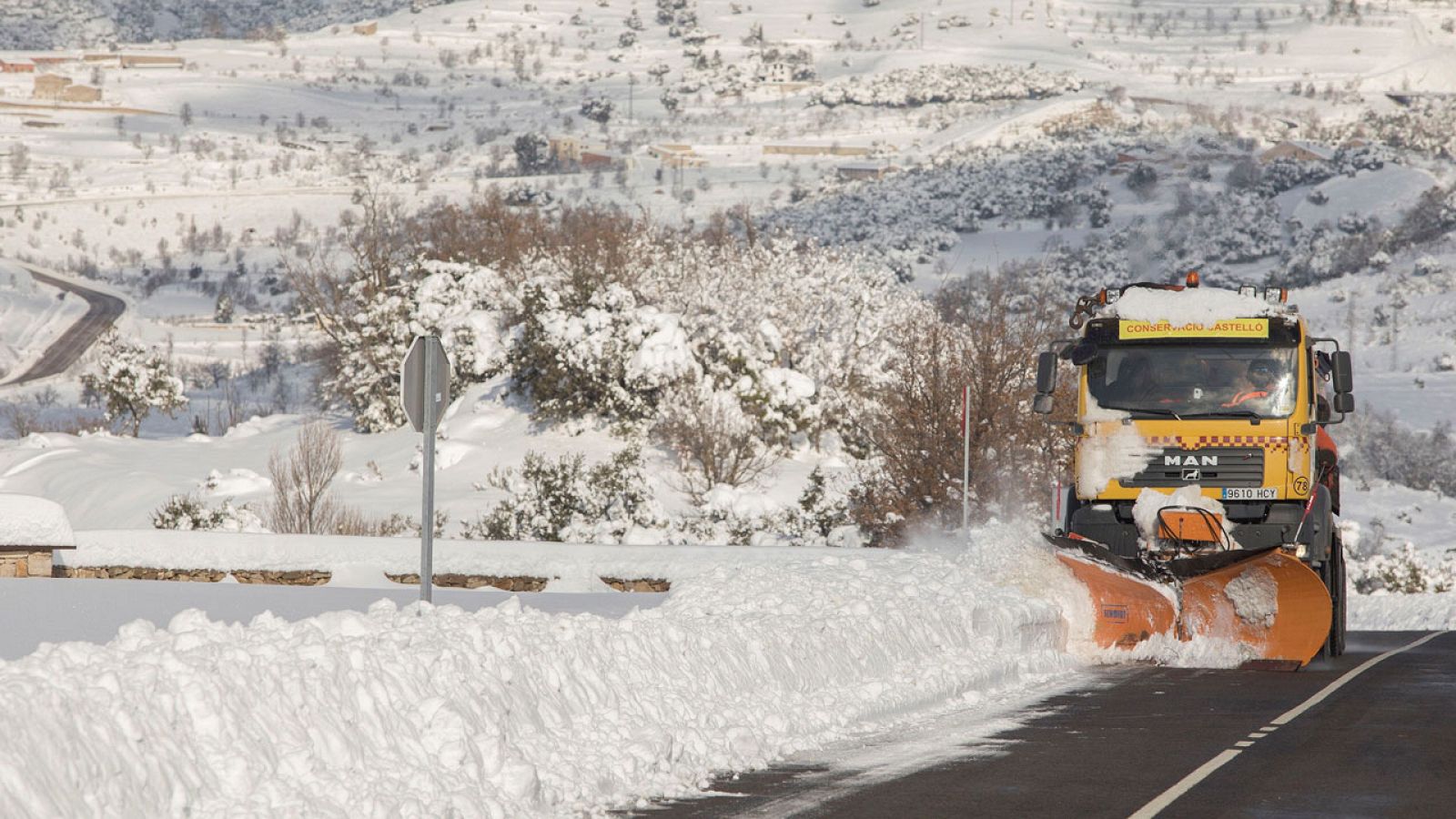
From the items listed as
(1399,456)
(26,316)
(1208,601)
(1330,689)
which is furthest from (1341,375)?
(26,316)

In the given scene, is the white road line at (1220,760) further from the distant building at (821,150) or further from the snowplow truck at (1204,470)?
the distant building at (821,150)

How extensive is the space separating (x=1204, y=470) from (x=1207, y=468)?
0.03 metres

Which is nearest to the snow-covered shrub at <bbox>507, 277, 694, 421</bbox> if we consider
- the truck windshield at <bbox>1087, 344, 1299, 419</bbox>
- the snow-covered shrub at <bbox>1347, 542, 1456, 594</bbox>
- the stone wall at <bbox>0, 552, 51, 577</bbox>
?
the snow-covered shrub at <bbox>1347, 542, 1456, 594</bbox>

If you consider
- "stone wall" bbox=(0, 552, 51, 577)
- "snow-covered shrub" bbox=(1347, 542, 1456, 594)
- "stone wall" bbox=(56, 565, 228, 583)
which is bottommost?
"snow-covered shrub" bbox=(1347, 542, 1456, 594)

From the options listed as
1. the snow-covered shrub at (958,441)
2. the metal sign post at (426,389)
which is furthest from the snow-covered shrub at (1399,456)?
the metal sign post at (426,389)

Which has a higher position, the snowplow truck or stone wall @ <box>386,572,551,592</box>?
the snowplow truck

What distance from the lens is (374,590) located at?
24453 mm

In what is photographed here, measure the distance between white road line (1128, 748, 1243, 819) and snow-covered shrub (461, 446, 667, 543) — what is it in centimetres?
2971

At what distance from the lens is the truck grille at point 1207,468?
60.5ft

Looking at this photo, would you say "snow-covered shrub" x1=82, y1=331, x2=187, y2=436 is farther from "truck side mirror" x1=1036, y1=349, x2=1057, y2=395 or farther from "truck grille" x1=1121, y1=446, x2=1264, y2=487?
"truck grille" x1=1121, y1=446, x2=1264, y2=487

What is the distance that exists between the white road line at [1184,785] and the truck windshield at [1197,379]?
6842 mm

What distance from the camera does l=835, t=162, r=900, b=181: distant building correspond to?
16962 centimetres

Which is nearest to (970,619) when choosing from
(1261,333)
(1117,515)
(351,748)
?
(1117,515)

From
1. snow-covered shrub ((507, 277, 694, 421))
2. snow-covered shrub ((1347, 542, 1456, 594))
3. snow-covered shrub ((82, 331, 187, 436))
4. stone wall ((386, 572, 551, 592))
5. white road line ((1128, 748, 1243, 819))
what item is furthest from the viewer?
snow-covered shrub ((82, 331, 187, 436))
